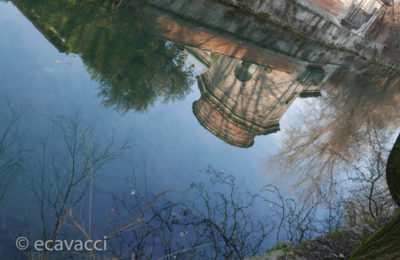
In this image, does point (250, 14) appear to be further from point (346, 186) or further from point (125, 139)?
point (125, 139)

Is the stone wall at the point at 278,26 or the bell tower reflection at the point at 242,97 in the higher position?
the stone wall at the point at 278,26

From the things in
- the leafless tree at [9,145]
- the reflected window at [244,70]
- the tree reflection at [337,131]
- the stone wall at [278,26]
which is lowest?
the leafless tree at [9,145]

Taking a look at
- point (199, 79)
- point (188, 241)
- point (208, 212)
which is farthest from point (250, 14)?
point (188, 241)

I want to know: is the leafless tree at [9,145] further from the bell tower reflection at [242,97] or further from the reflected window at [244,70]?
the reflected window at [244,70]

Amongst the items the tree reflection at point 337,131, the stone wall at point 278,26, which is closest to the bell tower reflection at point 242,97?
the tree reflection at point 337,131

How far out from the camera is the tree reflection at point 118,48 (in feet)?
23.7

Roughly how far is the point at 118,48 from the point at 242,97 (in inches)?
184
